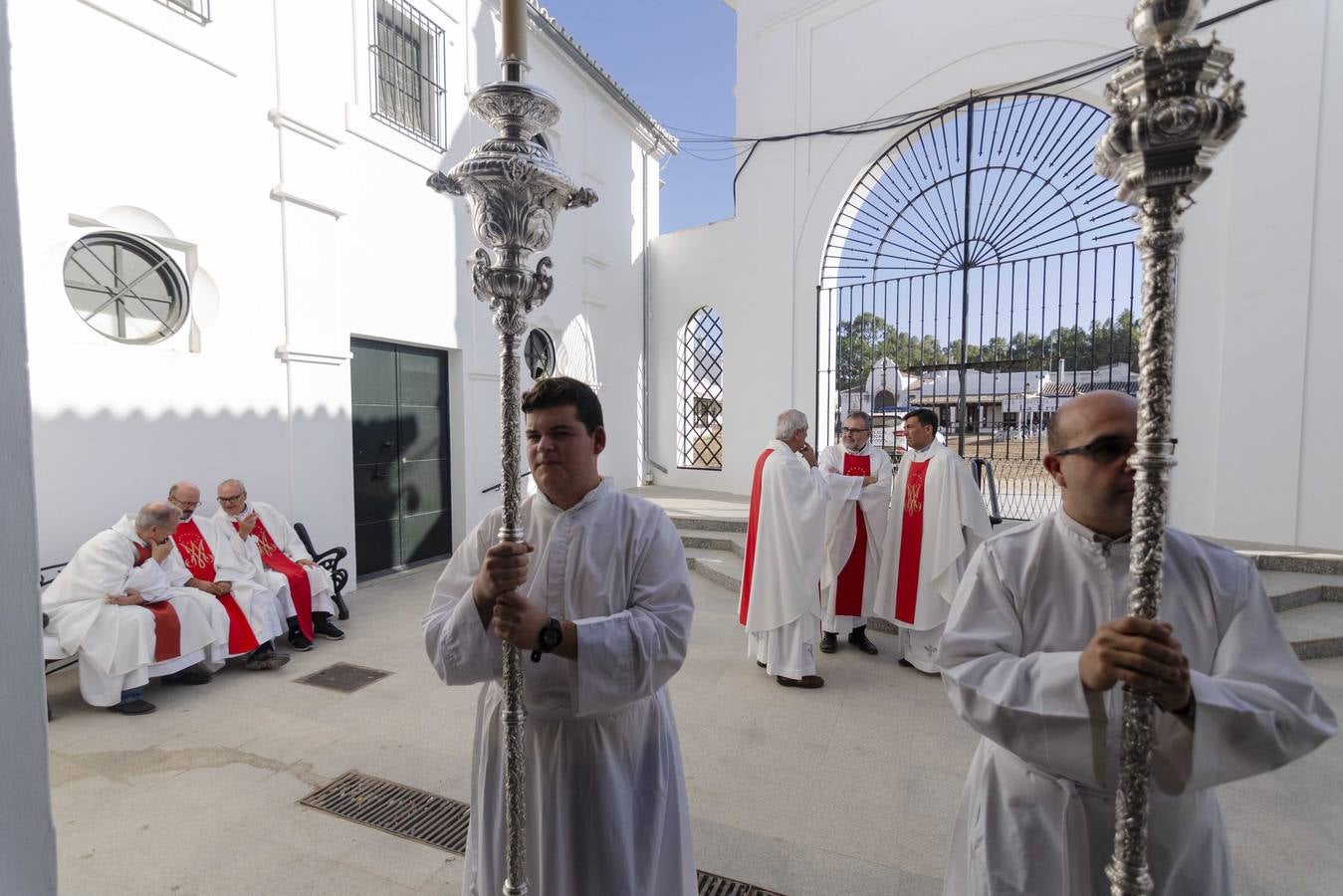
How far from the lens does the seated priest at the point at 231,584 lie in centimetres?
466

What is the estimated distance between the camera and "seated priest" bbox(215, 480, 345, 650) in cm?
515

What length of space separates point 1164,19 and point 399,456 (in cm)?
745

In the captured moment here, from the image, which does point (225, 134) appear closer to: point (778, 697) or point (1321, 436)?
point (778, 697)

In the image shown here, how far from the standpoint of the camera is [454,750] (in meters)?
3.56

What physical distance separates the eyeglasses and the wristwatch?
114cm

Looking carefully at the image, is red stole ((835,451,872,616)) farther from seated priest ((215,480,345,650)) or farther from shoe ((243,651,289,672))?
shoe ((243,651,289,672))

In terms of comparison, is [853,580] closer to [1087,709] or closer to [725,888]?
[725,888]

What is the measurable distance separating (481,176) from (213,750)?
3610mm

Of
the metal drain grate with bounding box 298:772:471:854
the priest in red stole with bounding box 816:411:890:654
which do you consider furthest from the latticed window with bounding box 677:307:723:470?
the metal drain grate with bounding box 298:772:471:854

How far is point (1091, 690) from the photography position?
1217mm

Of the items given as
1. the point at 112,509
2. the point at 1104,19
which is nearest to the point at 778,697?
the point at 112,509

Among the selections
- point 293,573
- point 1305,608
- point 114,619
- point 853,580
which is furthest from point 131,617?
point 1305,608

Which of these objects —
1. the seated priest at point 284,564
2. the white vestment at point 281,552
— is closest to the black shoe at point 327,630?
the seated priest at point 284,564

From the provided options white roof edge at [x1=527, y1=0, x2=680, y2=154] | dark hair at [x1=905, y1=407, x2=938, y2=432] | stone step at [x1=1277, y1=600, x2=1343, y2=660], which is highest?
white roof edge at [x1=527, y1=0, x2=680, y2=154]
